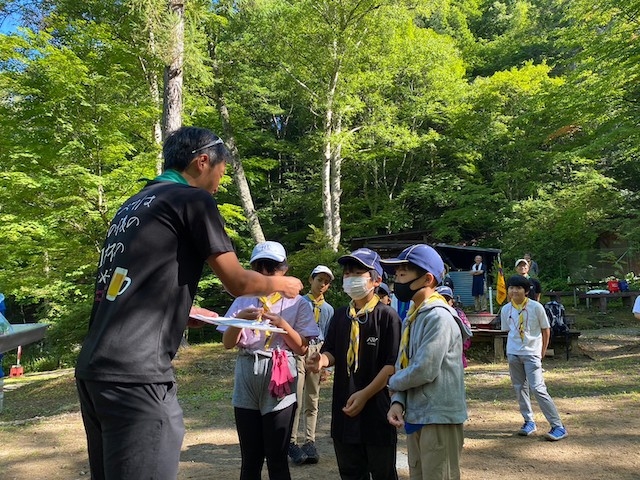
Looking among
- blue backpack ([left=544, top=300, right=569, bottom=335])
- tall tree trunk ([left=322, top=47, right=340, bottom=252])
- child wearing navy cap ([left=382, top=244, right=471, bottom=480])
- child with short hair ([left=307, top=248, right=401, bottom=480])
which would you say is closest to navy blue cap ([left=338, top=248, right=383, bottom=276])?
child with short hair ([left=307, top=248, right=401, bottom=480])

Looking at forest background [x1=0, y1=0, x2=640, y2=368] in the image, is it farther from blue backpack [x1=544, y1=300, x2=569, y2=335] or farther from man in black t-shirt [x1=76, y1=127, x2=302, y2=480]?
man in black t-shirt [x1=76, y1=127, x2=302, y2=480]

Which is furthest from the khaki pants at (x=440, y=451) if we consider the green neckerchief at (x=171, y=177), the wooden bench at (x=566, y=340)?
the wooden bench at (x=566, y=340)

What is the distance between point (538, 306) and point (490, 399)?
2.48m

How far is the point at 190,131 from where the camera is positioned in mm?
2236

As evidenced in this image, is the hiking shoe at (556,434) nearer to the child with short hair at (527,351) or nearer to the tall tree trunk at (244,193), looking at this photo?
the child with short hair at (527,351)

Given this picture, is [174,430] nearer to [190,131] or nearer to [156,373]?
[156,373]

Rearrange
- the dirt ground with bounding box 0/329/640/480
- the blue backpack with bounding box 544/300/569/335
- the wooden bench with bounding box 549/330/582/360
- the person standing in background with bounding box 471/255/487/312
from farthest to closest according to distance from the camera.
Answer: the person standing in background with bounding box 471/255/487/312 < the wooden bench with bounding box 549/330/582/360 < the blue backpack with bounding box 544/300/569/335 < the dirt ground with bounding box 0/329/640/480

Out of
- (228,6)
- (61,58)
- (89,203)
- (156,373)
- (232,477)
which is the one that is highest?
(228,6)

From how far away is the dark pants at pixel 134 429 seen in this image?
1805 mm

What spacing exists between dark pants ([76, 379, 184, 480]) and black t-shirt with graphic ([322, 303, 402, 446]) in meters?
1.76

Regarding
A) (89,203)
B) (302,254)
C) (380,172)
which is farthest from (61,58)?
(380,172)

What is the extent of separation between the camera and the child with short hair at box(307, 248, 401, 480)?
3393mm

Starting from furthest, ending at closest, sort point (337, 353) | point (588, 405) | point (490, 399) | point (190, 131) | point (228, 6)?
point (228, 6), point (490, 399), point (588, 405), point (337, 353), point (190, 131)

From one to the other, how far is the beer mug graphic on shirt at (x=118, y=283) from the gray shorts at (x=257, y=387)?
1.91 metres
